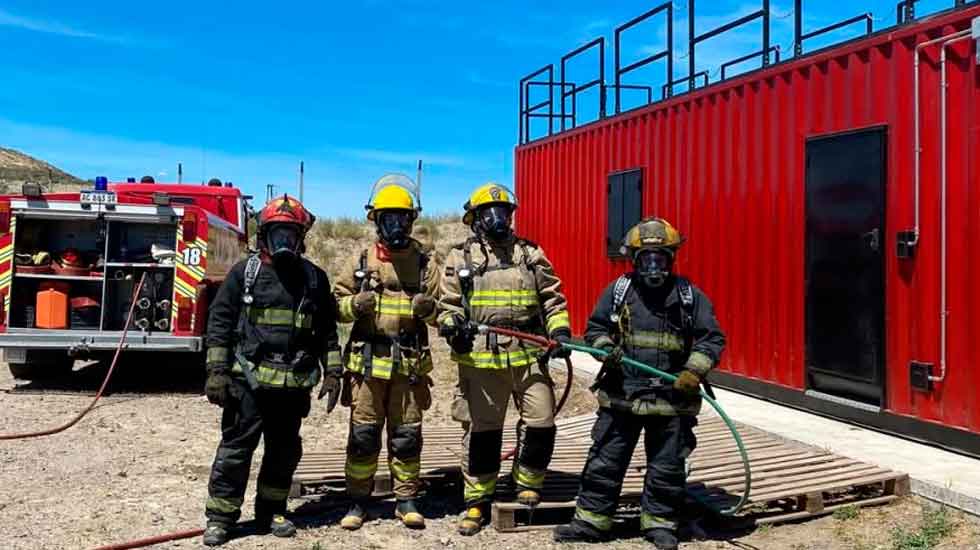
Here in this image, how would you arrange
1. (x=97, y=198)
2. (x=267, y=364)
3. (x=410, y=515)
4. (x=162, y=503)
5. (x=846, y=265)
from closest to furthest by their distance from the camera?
(x=267, y=364), (x=410, y=515), (x=162, y=503), (x=846, y=265), (x=97, y=198)

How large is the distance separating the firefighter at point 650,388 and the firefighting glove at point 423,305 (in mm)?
974

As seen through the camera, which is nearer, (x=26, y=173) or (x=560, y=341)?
(x=560, y=341)

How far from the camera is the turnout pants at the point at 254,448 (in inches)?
196

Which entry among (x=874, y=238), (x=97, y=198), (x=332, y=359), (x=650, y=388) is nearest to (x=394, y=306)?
(x=332, y=359)

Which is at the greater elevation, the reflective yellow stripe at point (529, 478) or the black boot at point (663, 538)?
A: the reflective yellow stripe at point (529, 478)

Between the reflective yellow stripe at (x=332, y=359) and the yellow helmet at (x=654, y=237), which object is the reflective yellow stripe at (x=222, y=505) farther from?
the yellow helmet at (x=654, y=237)

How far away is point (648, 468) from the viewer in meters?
5.04

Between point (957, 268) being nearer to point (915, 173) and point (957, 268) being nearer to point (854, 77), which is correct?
point (915, 173)

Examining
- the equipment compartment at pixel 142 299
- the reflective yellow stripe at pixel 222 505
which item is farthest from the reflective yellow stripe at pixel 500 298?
the equipment compartment at pixel 142 299

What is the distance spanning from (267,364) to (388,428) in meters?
0.90

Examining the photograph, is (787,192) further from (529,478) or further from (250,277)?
(250,277)

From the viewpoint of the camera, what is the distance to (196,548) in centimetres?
486

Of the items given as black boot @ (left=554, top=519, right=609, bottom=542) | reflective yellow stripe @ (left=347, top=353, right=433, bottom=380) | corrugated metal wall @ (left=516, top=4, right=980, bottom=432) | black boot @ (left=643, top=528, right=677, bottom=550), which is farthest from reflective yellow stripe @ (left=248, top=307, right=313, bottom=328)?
corrugated metal wall @ (left=516, top=4, right=980, bottom=432)

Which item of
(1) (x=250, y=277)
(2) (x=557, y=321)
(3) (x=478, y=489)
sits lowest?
(3) (x=478, y=489)
